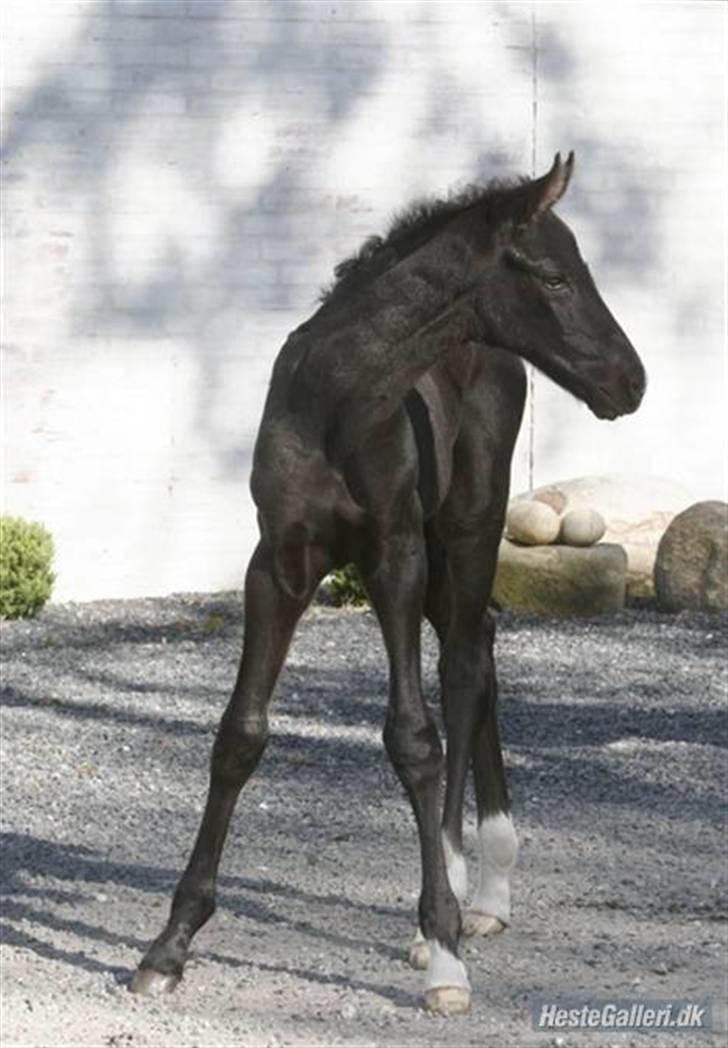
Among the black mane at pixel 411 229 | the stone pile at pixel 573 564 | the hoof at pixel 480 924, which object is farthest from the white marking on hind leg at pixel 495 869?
the stone pile at pixel 573 564

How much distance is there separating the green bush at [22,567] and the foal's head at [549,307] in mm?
7254

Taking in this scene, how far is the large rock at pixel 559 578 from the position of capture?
1339cm

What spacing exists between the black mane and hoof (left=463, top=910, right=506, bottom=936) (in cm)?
173

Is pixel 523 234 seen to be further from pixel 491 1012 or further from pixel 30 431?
pixel 30 431

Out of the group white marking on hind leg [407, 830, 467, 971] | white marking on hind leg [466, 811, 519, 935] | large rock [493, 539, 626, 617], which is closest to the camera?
white marking on hind leg [407, 830, 467, 971]

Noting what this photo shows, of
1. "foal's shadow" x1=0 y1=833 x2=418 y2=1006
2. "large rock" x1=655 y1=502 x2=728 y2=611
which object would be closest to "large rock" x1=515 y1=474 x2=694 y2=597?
"large rock" x1=655 y1=502 x2=728 y2=611

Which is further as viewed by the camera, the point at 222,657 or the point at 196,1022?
the point at 222,657

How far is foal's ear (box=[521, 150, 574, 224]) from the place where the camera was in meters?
6.15

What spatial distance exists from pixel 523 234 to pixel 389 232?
37 cm

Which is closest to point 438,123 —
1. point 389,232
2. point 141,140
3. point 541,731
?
point 141,140

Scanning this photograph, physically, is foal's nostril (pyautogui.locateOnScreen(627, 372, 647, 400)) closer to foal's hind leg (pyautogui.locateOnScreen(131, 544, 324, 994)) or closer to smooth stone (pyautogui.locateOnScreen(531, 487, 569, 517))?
foal's hind leg (pyautogui.locateOnScreen(131, 544, 324, 994))

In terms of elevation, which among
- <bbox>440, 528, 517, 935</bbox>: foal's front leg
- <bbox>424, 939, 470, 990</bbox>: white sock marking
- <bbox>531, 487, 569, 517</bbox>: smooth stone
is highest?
<bbox>440, 528, 517, 935</bbox>: foal's front leg

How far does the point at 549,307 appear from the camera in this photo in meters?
6.25

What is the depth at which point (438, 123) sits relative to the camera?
1473cm
